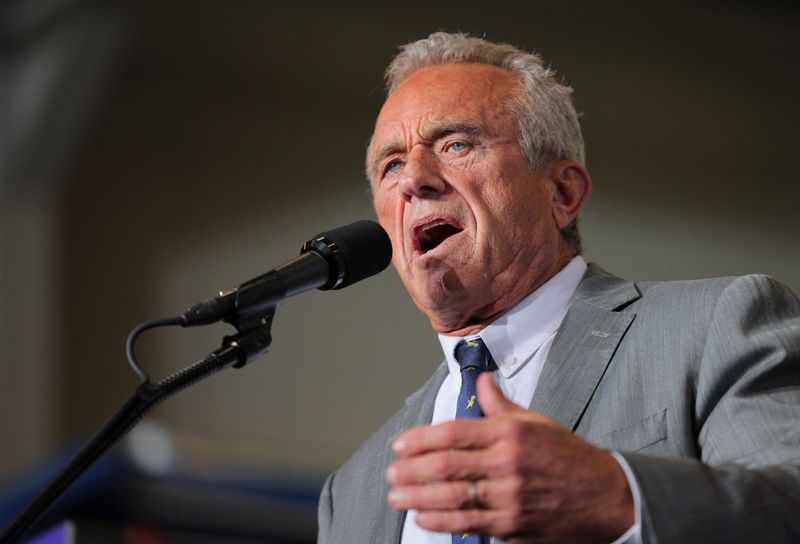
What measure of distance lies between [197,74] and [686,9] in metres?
2.60

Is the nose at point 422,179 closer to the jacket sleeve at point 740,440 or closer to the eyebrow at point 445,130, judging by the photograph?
the eyebrow at point 445,130

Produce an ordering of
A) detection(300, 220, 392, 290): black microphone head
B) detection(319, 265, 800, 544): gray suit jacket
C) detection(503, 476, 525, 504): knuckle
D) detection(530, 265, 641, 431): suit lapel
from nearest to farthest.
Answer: detection(503, 476, 525, 504): knuckle
detection(319, 265, 800, 544): gray suit jacket
detection(300, 220, 392, 290): black microphone head
detection(530, 265, 641, 431): suit lapel

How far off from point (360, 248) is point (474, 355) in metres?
0.51

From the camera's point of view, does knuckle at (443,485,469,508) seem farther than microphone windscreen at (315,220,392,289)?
No

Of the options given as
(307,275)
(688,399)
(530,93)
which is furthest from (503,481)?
(530,93)

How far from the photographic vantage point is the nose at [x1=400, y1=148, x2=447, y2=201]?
2109 millimetres

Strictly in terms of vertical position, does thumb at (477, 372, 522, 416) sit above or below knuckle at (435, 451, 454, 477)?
above

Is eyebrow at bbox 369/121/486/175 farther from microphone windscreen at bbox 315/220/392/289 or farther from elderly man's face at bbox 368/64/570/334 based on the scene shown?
microphone windscreen at bbox 315/220/392/289

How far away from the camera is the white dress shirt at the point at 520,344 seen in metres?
1.95

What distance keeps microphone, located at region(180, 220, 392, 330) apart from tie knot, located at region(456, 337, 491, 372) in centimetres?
41

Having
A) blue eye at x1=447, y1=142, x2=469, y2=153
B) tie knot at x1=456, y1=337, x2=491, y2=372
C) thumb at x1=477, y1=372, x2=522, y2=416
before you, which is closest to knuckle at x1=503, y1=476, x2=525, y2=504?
thumb at x1=477, y1=372, x2=522, y2=416

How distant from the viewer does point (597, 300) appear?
1969 millimetres

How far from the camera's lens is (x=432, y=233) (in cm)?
215

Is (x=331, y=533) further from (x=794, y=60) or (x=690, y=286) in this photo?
(x=794, y=60)
